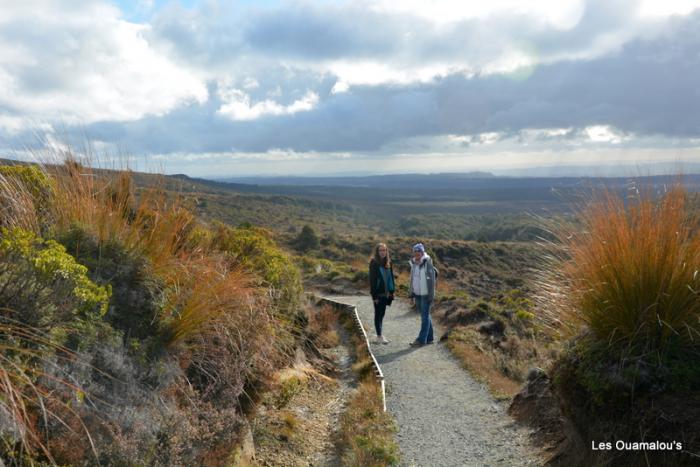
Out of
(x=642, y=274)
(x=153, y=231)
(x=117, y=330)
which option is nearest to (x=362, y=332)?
(x=153, y=231)

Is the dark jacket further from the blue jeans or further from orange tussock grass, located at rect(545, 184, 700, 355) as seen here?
orange tussock grass, located at rect(545, 184, 700, 355)

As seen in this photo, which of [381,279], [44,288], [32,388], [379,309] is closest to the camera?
[32,388]

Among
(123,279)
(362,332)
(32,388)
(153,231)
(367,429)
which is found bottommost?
(362,332)

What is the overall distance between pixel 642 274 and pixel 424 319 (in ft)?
20.3

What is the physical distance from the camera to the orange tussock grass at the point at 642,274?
3.84 metres

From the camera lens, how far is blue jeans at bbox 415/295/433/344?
949 cm

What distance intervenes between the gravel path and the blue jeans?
21 centimetres

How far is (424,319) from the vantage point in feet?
32.6

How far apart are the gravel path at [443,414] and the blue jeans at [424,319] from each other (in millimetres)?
208

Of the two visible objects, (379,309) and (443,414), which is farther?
(379,309)

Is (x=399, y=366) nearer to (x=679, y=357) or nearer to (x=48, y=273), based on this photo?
(x=679, y=357)

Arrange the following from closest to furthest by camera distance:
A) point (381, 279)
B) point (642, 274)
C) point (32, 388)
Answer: point (32, 388) → point (642, 274) → point (381, 279)

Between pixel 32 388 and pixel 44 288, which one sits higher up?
pixel 44 288

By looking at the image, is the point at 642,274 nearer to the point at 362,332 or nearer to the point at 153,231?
the point at 153,231
